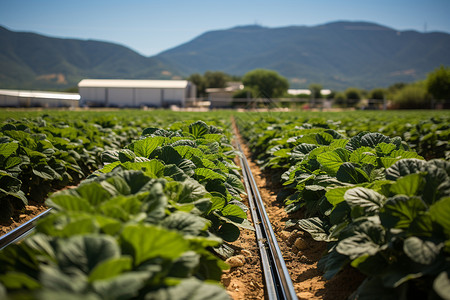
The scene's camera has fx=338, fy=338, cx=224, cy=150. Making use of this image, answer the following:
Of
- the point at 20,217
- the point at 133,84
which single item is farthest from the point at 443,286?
the point at 133,84

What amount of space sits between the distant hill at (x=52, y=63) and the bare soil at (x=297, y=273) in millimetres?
94606

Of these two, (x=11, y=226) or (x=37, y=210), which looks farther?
(x=37, y=210)

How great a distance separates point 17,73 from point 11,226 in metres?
137

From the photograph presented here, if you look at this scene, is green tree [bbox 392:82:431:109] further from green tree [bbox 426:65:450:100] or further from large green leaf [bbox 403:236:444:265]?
large green leaf [bbox 403:236:444:265]

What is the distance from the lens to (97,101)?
51750 millimetres

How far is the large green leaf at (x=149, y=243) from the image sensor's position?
1.37 m

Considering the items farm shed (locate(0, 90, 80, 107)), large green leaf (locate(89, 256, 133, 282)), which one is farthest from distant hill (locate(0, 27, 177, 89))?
large green leaf (locate(89, 256, 133, 282))

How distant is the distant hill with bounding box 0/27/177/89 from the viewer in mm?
115250

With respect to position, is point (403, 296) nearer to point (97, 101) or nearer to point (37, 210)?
point (37, 210)

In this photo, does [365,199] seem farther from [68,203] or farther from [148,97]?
[148,97]

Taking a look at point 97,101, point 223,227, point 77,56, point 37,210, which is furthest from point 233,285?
point 77,56

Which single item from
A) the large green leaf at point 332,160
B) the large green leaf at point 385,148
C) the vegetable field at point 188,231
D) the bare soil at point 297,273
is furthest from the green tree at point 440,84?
the large green leaf at point 332,160

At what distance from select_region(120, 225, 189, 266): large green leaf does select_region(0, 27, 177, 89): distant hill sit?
316 ft

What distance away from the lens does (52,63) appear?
145000mm
